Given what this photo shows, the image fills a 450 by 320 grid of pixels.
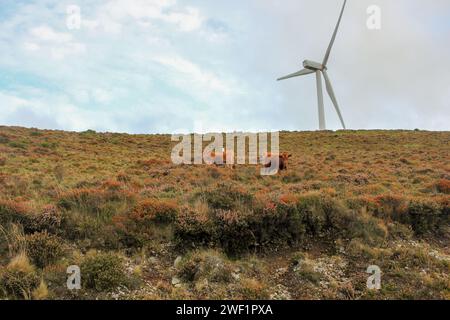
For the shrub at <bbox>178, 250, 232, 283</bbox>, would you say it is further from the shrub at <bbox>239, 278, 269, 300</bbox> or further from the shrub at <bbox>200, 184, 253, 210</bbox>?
the shrub at <bbox>200, 184, 253, 210</bbox>

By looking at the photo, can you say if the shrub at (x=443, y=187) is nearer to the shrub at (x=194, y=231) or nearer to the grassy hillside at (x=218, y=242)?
the grassy hillside at (x=218, y=242)

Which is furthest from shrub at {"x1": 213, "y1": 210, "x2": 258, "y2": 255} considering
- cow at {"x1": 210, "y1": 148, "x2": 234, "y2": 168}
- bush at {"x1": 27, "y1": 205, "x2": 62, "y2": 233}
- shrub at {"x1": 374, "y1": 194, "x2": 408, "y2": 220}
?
cow at {"x1": 210, "y1": 148, "x2": 234, "y2": 168}

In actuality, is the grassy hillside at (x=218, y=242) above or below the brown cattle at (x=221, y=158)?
below

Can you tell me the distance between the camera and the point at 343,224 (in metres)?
11.9

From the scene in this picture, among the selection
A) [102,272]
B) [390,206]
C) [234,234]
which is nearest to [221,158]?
[390,206]

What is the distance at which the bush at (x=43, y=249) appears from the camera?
9.14 m

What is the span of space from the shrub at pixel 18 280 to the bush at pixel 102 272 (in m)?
0.97

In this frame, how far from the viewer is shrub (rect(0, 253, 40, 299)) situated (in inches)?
315

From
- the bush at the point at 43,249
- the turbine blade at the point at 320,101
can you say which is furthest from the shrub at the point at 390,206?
the turbine blade at the point at 320,101

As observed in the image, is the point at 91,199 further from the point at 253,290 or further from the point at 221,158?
the point at 221,158

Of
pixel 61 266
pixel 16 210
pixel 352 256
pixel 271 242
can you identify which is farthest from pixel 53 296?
pixel 352 256

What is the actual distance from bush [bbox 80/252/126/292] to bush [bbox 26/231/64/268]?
0.88 m

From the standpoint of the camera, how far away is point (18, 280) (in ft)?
26.6
